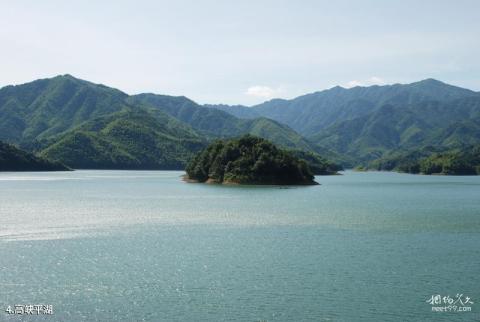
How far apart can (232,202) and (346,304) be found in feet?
300

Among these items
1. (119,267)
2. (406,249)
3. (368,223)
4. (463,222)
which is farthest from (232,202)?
(119,267)

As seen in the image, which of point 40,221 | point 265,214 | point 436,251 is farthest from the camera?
point 265,214

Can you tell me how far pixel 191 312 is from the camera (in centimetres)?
3706

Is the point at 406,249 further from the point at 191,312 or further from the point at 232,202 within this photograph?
the point at 232,202

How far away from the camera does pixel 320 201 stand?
136m

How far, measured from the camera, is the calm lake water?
38062 millimetres

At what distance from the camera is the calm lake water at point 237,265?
125 ft

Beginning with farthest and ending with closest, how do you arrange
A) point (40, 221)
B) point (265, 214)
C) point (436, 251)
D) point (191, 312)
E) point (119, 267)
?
point (265, 214)
point (40, 221)
point (436, 251)
point (119, 267)
point (191, 312)

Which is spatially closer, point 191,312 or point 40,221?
point 191,312

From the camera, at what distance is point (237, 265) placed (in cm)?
5303

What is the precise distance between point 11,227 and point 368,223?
59.0 m

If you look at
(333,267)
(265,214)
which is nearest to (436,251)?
(333,267)

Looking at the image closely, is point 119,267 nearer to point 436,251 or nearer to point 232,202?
point 436,251

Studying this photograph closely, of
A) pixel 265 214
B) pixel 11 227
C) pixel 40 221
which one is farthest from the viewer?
pixel 265 214
